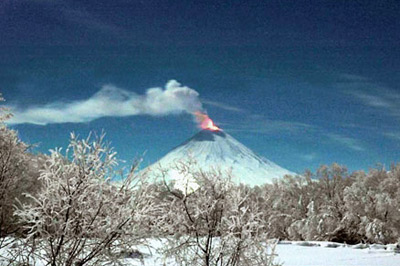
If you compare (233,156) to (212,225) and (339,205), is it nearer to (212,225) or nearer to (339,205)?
(339,205)

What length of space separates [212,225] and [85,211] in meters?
3.42

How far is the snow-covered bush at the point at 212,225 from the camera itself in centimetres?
793

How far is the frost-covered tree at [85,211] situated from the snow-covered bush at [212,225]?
86.4 inches

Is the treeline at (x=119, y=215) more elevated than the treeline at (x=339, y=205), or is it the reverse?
the treeline at (x=339, y=205)

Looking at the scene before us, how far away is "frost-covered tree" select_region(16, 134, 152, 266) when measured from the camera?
5.57 meters

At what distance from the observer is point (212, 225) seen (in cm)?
849

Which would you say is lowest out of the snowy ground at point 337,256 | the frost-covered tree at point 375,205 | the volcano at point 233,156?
the snowy ground at point 337,256

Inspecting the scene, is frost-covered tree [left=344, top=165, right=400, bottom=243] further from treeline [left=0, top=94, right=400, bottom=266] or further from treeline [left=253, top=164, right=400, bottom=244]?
treeline [left=0, top=94, right=400, bottom=266]

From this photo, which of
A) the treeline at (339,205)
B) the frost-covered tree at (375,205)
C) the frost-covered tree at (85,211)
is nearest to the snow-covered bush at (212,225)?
the frost-covered tree at (85,211)

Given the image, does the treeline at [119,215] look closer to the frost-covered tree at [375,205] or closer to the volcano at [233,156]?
the frost-covered tree at [375,205]

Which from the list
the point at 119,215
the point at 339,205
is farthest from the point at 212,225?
the point at 339,205

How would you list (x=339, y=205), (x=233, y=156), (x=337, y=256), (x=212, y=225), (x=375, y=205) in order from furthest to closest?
1. (x=233, y=156)
2. (x=339, y=205)
3. (x=375, y=205)
4. (x=337, y=256)
5. (x=212, y=225)

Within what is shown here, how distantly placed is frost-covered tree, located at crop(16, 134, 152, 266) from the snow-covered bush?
219cm

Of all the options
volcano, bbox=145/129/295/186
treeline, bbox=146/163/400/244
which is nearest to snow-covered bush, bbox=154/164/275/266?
treeline, bbox=146/163/400/244
